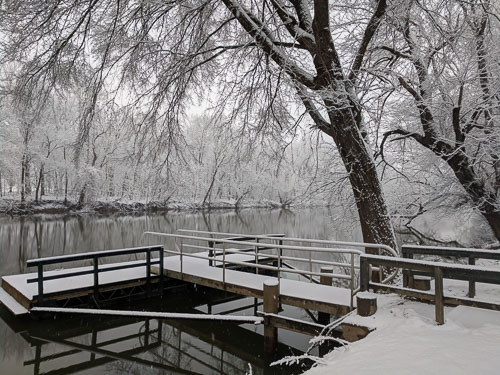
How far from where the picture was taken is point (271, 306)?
20.6ft

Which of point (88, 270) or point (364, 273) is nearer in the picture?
point (364, 273)

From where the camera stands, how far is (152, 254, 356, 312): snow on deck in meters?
6.11

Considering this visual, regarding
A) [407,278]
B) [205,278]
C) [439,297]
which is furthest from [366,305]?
[205,278]

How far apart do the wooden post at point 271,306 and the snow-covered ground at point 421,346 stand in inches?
78.1

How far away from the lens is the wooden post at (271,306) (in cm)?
624

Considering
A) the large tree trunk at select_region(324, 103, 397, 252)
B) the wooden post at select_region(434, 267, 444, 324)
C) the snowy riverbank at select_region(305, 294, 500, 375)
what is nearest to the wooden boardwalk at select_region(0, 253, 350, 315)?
the large tree trunk at select_region(324, 103, 397, 252)

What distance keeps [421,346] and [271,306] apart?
3.33 meters

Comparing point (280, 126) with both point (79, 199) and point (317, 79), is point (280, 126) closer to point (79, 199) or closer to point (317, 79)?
point (317, 79)

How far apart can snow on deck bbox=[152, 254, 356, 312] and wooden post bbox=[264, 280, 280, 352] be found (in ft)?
0.82

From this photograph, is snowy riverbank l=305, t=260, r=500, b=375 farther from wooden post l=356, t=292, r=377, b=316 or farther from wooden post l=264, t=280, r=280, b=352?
wooden post l=264, t=280, r=280, b=352

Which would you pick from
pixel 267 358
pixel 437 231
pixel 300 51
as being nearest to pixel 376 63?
pixel 300 51

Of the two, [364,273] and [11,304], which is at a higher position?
[364,273]

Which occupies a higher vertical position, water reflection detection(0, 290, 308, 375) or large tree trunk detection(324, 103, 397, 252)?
large tree trunk detection(324, 103, 397, 252)

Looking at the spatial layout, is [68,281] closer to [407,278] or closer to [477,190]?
[407,278]
